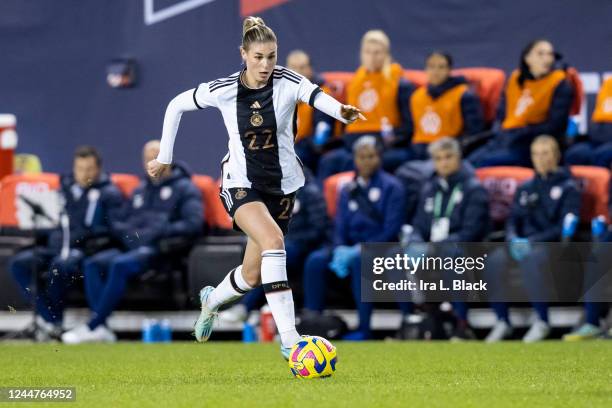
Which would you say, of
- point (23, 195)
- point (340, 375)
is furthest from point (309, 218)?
point (340, 375)

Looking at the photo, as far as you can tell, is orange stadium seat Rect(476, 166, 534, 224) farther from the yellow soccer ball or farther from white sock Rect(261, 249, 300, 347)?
the yellow soccer ball

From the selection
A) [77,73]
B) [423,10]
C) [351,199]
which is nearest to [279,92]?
[351,199]

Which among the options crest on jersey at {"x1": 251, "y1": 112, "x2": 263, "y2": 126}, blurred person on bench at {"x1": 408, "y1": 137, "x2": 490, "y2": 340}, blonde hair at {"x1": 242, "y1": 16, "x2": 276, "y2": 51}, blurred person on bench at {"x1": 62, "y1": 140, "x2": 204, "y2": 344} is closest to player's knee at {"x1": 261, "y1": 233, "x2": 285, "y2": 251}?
crest on jersey at {"x1": 251, "y1": 112, "x2": 263, "y2": 126}

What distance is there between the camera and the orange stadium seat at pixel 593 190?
11695 millimetres

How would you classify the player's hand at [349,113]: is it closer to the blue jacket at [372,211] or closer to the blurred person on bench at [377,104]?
the blue jacket at [372,211]

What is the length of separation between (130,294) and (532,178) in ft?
13.7

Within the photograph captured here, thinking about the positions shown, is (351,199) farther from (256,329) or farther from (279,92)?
(279,92)

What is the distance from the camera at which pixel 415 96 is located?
1271 cm

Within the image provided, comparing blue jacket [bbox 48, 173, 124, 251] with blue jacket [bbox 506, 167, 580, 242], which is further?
blue jacket [bbox 48, 173, 124, 251]

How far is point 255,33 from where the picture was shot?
24.4 ft

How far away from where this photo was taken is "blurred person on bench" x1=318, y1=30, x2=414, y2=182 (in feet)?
41.9

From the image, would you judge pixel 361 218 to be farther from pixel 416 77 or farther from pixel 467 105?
pixel 416 77

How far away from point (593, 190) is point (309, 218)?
8.74ft

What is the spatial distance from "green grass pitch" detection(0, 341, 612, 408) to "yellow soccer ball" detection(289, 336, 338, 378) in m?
0.09
